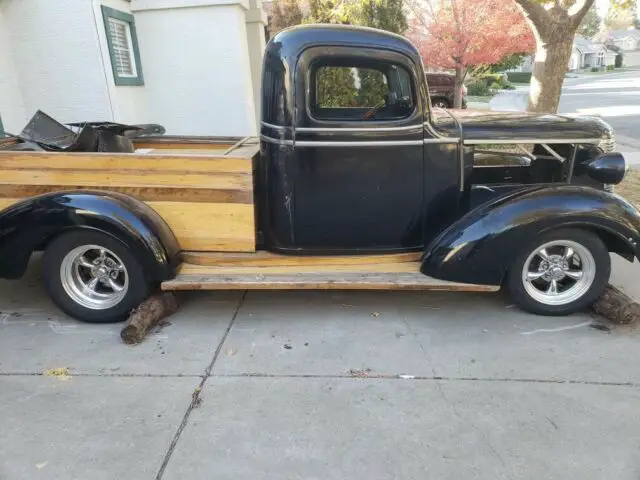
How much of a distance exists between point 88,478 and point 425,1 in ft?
56.7

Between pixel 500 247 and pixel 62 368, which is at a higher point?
pixel 500 247

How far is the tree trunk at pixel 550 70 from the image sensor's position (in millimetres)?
7469

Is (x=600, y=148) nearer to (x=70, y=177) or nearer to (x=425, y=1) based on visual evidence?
(x=70, y=177)

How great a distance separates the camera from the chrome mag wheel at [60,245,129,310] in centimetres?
365

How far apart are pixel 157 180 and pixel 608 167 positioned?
3.23m

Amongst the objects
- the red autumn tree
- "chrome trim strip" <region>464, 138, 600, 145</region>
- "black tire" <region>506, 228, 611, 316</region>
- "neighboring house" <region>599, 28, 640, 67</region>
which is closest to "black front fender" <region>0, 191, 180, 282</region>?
"chrome trim strip" <region>464, 138, 600, 145</region>

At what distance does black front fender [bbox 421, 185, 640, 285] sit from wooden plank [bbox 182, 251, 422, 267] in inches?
13.6

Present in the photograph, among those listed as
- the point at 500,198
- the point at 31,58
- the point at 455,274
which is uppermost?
the point at 31,58

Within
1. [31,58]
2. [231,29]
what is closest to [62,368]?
[31,58]

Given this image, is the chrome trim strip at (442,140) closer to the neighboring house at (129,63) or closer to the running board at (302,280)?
the running board at (302,280)

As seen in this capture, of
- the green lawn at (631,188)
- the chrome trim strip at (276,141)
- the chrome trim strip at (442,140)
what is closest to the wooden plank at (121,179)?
the chrome trim strip at (276,141)

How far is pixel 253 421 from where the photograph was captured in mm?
2656

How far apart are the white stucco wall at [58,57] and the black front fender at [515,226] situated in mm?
5050

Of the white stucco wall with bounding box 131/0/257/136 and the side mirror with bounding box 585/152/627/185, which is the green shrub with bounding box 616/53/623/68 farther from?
the side mirror with bounding box 585/152/627/185
